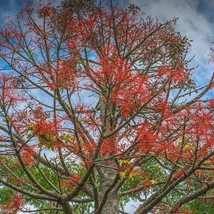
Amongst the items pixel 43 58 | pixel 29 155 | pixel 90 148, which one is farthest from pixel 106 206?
pixel 43 58

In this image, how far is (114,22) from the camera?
27.6ft

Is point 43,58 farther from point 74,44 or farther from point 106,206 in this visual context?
point 106,206

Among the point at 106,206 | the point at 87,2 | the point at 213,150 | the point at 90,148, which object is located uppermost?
the point at 87,2

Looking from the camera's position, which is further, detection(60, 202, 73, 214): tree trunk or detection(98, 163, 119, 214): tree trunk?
detection(98, 163, 119, 214): tree trunk

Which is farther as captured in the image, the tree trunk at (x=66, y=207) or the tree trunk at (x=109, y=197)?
the tree trunk at (x=109, y=197)

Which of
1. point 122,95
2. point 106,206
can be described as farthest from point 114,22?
point 106,206

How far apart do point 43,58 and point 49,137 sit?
2066 millimetres

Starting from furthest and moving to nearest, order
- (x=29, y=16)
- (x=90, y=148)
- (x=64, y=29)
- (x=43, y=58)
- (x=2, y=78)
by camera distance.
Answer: (x=29, y=16) → (x=43, y=58) → (x=64, y=29) → (x=90, y=148) → (x=2, y=78)

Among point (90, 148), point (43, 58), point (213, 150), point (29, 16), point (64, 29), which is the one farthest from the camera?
point (29, 16)

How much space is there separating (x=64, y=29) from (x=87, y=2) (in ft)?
4.12

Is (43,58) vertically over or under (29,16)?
under

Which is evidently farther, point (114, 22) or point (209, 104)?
point (114, 22)

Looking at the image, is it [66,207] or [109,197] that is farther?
[109,197]

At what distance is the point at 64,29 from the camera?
25.1 feet
